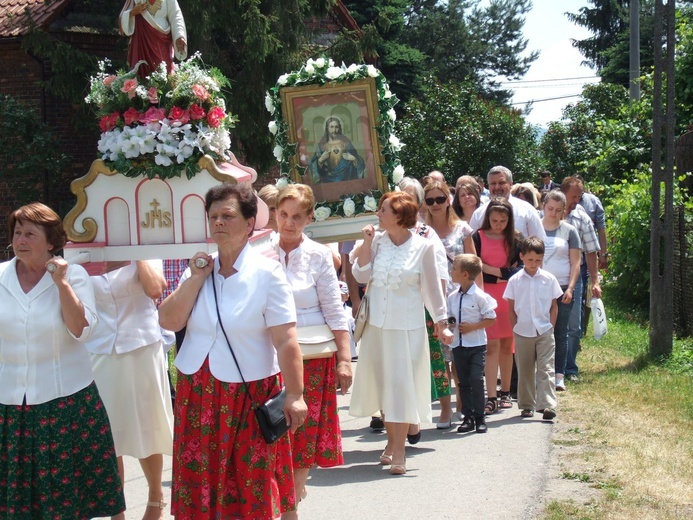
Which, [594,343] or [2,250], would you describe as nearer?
[594,343]

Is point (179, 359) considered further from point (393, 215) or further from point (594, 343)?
point (594, 343)

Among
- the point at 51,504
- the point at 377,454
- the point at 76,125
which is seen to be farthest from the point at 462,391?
the point at 76,125

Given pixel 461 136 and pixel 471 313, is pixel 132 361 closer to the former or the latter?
pixel 471 313

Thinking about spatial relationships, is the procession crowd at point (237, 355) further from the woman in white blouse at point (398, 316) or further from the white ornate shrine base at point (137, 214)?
the white ornate shrine base at point (137, 214)

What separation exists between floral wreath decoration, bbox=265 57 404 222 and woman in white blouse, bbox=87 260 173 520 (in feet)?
5.52

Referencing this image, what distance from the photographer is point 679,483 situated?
22.3ft

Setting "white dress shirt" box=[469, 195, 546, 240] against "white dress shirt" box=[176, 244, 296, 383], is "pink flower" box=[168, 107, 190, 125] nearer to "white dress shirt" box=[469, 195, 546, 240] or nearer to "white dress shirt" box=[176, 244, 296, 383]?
"white dress shirt" box=[176, 244, 296, 383]

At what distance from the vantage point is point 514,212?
10.4 m

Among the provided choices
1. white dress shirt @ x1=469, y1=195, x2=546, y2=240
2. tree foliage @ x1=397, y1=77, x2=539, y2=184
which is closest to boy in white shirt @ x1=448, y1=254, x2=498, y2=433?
white dress shirt @ x1=469, y1=195, x2=546, y2=240

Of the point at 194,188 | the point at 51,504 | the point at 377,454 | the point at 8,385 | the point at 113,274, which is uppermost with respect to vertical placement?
the point at 194,188

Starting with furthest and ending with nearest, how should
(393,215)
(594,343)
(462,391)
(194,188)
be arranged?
(594,343) < (462,391) < (393,215) < (194,188)

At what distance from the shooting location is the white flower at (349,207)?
741cm

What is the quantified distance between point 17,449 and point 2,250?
17539mm

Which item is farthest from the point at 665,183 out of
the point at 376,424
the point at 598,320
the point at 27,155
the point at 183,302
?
the point at 27,155
